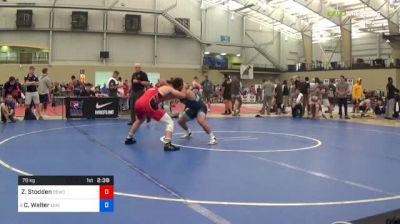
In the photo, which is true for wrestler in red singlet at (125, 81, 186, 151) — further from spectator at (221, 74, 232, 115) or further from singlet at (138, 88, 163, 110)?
spectator at (221, 74, 232, 115)

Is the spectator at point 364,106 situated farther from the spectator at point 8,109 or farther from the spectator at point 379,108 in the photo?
the spectator at point 8,109

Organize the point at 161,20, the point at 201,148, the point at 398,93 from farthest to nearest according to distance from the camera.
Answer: the point at 161,20 < the point at 398,93 < the point at 201,148

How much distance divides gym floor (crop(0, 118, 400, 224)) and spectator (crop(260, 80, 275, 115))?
304 inches

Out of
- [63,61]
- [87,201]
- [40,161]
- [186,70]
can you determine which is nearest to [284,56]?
[186,70]

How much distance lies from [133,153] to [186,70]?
3112 centimetres

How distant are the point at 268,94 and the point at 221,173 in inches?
517

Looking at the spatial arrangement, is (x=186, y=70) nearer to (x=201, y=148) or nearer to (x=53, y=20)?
(x=53, y=20)

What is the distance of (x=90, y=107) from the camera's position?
1520 cm

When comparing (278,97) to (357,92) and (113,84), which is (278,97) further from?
(113,84)

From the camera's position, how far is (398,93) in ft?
60.8
